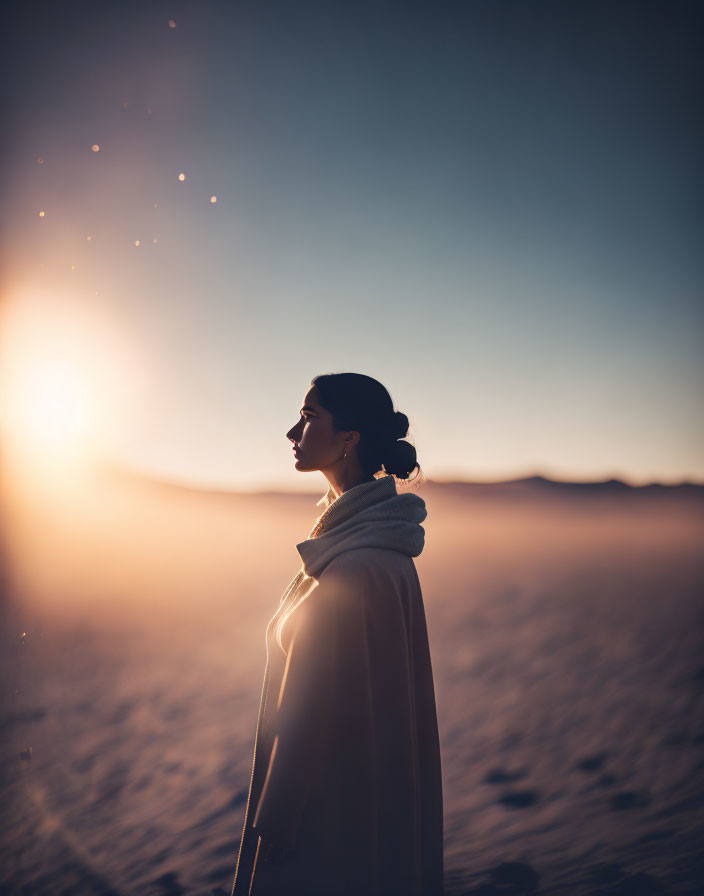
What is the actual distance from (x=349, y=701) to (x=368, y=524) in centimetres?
40

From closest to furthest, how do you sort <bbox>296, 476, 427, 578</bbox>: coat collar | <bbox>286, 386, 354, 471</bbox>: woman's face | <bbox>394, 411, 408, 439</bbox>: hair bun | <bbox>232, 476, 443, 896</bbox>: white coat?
<bbox>232, 476, 443, 896</bbox>: white coat
<bbox>296, 476, 427, 578</bbox>: coat collar
<bbox>286, 386, 354, 471</bbox>: woman's face
<bbox>394, 411, 408, 439</bbox>: hair bun

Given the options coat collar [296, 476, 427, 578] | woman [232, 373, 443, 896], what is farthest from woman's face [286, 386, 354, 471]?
coat collar [296, 476, 427, 578]

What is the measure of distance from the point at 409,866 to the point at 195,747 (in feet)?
20.7

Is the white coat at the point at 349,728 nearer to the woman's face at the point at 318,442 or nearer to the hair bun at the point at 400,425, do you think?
the woman's face at the point at 318,442

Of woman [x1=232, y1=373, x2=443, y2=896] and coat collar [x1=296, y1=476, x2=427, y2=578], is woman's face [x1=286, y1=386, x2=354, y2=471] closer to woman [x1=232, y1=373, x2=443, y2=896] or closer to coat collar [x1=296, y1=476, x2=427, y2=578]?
woman [x1=232, y1=373, x2=443, y2=896]

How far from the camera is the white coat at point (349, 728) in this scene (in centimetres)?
107

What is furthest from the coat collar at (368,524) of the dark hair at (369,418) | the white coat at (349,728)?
the dark hair at (369,418)

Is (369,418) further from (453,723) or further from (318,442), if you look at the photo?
(453,723)

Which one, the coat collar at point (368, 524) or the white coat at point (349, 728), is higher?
the coat collar at point (368, 524)

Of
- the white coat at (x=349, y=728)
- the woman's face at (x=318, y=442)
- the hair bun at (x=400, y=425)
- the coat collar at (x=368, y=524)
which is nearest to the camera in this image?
the white coat at (x=349, y=728)

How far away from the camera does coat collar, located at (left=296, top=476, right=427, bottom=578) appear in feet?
4.06

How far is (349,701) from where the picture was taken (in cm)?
114

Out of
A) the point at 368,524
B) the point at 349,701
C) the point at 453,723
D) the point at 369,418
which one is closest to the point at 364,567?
the point at 368,524

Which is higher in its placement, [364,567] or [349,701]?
[364,567]
